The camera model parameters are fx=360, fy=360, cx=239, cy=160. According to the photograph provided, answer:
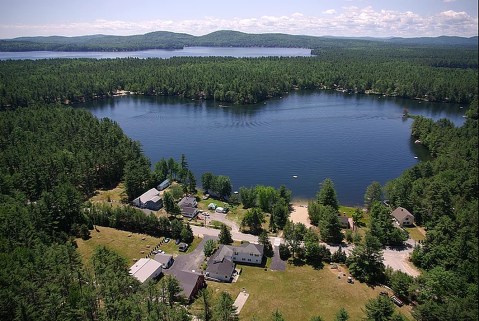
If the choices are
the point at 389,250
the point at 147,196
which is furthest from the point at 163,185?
the point at 389,250

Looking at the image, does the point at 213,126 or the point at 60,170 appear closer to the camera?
the point at 60,170

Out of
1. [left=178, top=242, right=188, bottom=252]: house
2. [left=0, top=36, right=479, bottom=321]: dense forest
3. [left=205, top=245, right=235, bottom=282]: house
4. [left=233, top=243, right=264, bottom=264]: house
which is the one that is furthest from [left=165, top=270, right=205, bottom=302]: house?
[left=233, top=243, right=264, bottom=264]: house

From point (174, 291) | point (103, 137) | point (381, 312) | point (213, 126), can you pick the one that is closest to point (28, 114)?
point (103, 137)

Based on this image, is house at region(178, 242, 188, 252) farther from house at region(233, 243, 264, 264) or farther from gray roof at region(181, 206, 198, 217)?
gray roof at region(181, 206, 198, 217)

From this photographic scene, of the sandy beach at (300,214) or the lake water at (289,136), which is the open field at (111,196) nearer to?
the lake water at (289,136)

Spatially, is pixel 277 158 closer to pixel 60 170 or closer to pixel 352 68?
pixel 60 170

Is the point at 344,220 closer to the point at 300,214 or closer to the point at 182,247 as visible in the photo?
the point at 300,214

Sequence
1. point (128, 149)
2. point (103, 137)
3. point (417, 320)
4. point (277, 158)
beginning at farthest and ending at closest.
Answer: point (277, 158), point (103, 137), point (128, 149), point (417, 320)
